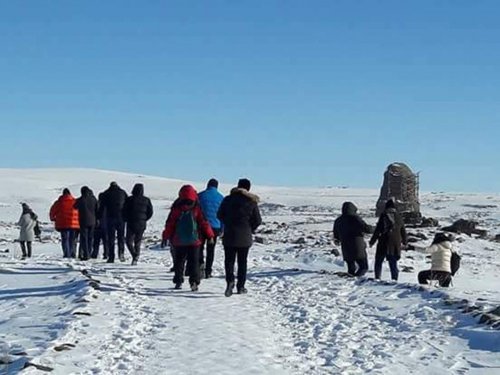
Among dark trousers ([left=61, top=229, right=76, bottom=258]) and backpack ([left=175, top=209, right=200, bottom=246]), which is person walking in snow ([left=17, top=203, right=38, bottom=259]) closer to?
dark trousers ([left=61, top=229, right=76, bottom=258])

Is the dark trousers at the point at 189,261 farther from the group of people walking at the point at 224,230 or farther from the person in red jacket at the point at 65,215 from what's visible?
the person in red jacket at the point at 65,215

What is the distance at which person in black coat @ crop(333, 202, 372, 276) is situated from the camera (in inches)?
695

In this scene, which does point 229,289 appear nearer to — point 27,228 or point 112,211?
point 112,211

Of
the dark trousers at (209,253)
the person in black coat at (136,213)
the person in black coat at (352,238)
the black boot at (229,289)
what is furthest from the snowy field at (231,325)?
the person in black coat at (136,213)

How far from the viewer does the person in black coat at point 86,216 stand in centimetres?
2167

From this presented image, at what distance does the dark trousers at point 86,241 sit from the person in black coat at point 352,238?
746 centimetres

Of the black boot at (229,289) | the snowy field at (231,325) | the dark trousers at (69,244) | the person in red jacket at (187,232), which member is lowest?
the snowy field at (231,325)

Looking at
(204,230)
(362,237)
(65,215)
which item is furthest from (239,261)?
(65,215)

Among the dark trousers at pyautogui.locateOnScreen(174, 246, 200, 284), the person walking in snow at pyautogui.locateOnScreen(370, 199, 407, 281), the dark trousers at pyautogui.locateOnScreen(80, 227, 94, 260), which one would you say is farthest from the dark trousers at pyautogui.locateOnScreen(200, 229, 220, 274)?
the dark trousers at pyautogui.locateOnScreen(80, 227, 94, 260)

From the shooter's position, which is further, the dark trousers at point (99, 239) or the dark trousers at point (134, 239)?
the dark trousers at point (99, 239)

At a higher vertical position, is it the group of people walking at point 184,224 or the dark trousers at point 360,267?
the group of people walking at point 184,224

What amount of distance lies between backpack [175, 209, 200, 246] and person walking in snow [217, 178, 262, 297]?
50cm

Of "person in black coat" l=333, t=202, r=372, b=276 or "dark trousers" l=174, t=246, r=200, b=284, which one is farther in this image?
"person in black coat" l=333, t=202, r=372, b=276

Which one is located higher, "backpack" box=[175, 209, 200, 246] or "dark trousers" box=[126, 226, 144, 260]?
"backpack" box=[175, 209, 200, 246]
